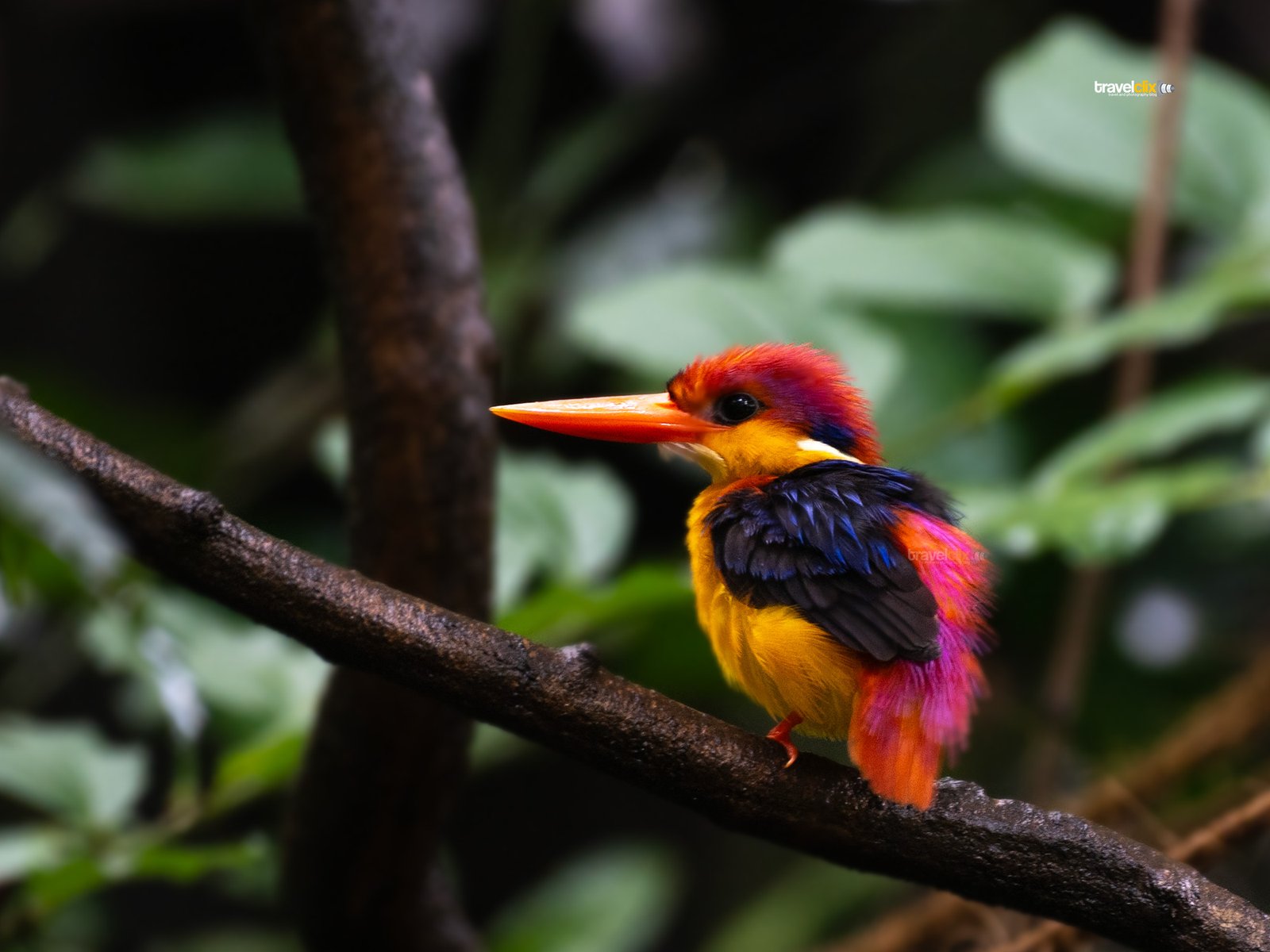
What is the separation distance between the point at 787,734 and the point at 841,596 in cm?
14

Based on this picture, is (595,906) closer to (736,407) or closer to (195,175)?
(736,407)

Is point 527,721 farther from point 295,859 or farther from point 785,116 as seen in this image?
point 785,116

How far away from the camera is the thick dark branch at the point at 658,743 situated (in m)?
0.82

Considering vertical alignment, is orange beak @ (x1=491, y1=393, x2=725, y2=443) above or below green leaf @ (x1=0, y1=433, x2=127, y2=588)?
above

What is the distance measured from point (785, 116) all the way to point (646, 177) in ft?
1.35

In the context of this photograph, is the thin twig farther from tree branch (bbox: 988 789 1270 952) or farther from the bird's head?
the bird's head

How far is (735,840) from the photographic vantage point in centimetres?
307

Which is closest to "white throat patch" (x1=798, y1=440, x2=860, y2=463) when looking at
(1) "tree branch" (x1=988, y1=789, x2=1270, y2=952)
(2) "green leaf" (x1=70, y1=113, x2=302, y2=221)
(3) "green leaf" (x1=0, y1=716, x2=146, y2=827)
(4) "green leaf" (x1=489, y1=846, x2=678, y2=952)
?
(1) "tree branch" (x1=988, y1=789, x2=1270, y2=952)

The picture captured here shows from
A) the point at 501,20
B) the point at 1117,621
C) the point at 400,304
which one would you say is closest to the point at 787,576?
the point at 400,304

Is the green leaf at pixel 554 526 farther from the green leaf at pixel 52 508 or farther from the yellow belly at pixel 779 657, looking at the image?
the green leaf at pixel 52 508

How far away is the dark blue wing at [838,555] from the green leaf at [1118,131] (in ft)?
3.58

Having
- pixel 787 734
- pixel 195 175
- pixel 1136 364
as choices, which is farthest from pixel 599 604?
pixel 195 175

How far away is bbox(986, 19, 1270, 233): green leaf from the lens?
6.58 ft

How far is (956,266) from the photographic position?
1944 millimetres
